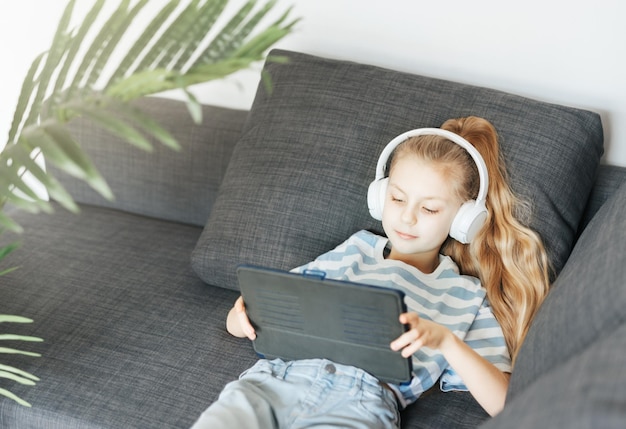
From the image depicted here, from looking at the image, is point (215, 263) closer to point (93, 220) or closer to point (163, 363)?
point (163, 363)

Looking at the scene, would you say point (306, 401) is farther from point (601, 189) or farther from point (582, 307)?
point (601, 189)

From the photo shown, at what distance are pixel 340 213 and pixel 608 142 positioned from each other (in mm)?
642

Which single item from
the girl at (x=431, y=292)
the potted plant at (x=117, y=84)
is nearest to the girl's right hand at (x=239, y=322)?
the girl at (x=431, y=292)

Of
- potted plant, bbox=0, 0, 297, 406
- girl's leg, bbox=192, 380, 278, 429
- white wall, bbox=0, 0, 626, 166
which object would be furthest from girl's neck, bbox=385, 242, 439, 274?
potted plant, bbox=0, 0, 297, 406

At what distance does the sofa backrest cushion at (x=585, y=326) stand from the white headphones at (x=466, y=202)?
19cm

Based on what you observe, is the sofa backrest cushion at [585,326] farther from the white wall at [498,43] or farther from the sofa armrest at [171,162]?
the sofa armrest at [171,162]

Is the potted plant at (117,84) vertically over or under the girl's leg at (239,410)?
over

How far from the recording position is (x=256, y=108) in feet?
5.88

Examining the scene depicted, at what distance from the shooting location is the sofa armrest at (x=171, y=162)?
6.43 feet

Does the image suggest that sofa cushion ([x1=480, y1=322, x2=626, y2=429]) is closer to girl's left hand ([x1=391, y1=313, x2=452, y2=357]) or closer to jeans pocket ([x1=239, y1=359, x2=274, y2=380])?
girl's left hand ([x1=391, y1=313, x2=452, y2=357])

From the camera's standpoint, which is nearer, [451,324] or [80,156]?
[80,156]

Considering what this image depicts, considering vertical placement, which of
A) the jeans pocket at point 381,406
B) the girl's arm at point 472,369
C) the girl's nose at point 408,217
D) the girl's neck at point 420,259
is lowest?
the jeans pocket at point 381,406

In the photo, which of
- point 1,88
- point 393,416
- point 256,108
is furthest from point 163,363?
point 1,88

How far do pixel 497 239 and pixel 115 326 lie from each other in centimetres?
79
